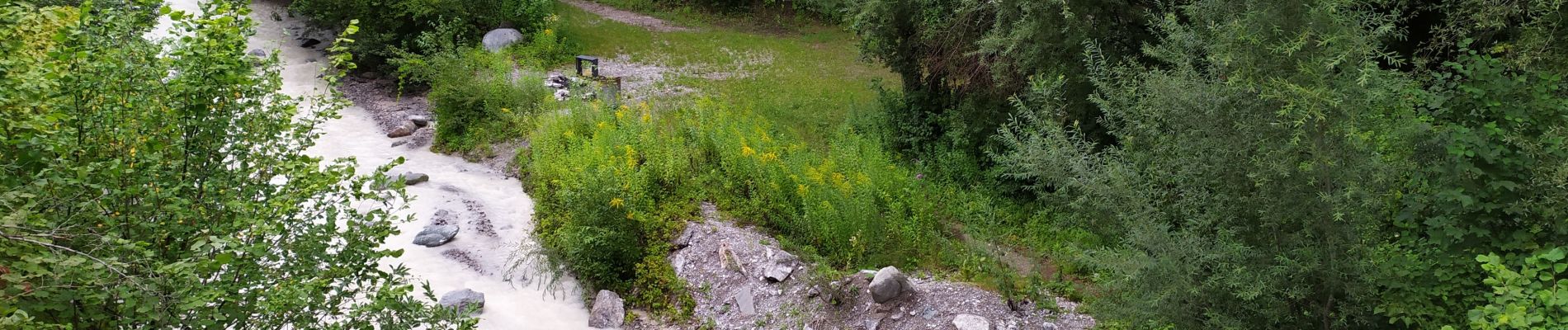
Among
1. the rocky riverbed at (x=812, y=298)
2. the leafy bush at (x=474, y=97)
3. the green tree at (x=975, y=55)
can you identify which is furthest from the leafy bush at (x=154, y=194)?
the leafy bush at (x=474, y=97)

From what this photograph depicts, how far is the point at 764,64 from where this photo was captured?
19.2 meters

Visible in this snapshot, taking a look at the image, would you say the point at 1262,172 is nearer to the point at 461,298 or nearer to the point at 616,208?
the point at 616,208

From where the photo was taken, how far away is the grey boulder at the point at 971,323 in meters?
6.80

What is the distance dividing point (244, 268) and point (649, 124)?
26.4 ft

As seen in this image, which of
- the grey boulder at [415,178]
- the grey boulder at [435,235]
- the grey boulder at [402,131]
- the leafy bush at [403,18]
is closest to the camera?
the grey boulder at [435,235]

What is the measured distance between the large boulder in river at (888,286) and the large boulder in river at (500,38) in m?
12.4

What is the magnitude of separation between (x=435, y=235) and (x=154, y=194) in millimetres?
6479

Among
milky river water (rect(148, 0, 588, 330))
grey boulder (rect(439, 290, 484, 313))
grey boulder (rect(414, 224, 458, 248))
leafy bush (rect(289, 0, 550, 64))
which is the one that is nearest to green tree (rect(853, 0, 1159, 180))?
milky river water (rect(148, 0, 588, 330))

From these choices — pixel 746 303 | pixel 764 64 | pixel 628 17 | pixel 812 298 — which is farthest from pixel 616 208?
pixel 628 17

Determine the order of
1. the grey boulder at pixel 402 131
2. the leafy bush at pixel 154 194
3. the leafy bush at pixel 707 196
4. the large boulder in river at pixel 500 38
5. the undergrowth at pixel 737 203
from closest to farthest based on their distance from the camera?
the leafy bush at pixel 154 194, the undergrowth at pixel 737 203, the leafy bush at pixel 707 196, the grey boulder at pixel 402 131, the large boulder in river at pixel 500 38

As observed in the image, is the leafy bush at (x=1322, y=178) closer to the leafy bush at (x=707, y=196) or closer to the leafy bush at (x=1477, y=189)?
the leafy bush at (x=1477, y=189)

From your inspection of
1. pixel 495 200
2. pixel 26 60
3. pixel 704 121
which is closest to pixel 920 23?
pixel 704 121

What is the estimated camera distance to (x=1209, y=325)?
15.8 feet

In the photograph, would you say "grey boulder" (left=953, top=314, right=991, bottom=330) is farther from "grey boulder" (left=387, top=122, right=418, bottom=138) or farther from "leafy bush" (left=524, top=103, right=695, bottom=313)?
"grey boulder" (left=387, top=122, right=418, bottom=138)
